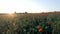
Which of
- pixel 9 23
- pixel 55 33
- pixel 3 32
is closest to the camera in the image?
pixel 55 33

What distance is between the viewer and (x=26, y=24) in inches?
373

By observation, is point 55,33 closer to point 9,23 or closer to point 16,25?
point 16,25

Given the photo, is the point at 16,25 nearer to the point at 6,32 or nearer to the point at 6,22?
the point at 6,32

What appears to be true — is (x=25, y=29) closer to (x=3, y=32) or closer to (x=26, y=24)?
(x=26, y=24)

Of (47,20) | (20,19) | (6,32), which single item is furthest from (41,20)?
(6,32)

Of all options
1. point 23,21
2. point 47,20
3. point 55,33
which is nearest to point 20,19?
point 23,21

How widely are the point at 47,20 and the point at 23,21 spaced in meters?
1.06

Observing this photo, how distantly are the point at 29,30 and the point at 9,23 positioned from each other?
1.30 metres

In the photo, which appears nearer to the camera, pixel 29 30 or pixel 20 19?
pixel 29 30

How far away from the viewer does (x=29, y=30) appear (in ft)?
30.6

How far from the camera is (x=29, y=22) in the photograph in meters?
9.66

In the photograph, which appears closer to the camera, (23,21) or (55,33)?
(55,33)

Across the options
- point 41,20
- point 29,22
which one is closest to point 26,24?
point 29,22

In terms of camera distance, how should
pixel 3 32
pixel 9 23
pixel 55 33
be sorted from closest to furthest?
pixel 55 33, pixel 3 32, pixel 9 23
